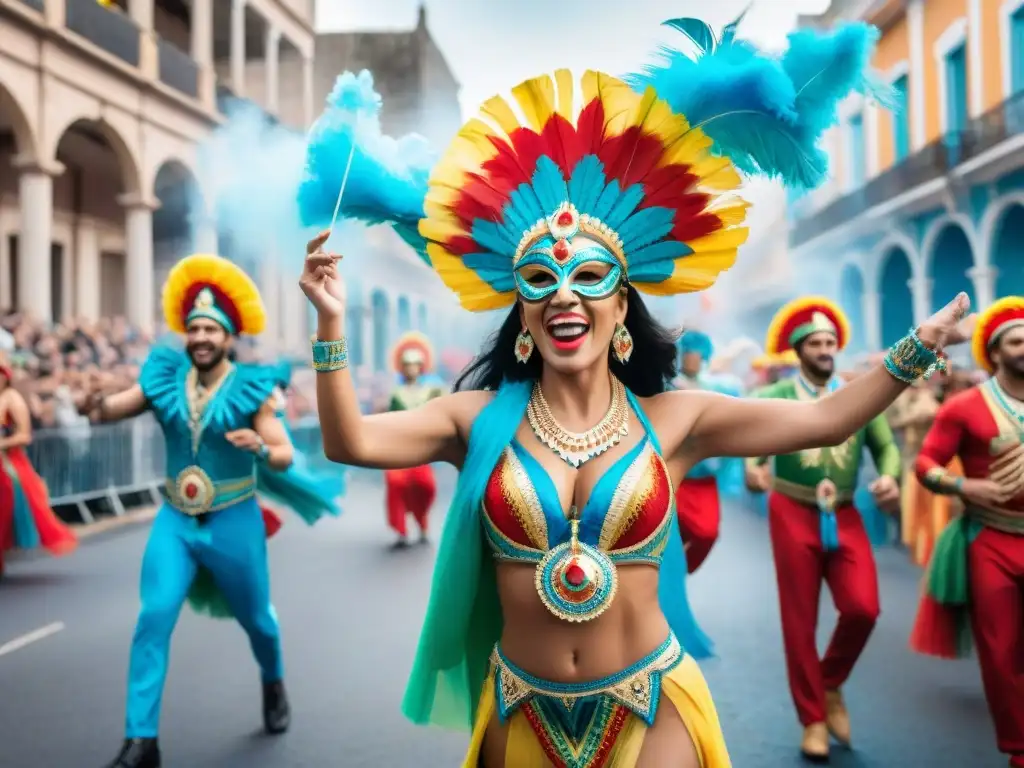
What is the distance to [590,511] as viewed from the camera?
2.62 meters

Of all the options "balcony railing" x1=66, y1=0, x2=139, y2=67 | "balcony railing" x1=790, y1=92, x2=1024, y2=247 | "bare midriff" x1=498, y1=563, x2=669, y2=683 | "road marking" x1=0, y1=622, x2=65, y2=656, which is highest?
"balcony railing" x1=66, y1=0, x2=139, y2=67

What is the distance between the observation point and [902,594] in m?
8.32

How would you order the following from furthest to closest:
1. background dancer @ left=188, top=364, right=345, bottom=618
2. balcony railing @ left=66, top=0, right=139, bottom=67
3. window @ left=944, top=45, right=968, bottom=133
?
1. window @ left=944, top=45, right=968, bottom=133
2. balcony railing @ left=66, top=0, right=139, bottom=67
3. background dancer @ left=188, top=364, right=345, bottom=618

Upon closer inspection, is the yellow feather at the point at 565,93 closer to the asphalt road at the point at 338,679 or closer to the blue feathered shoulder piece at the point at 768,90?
the blue feathered shoulder piece at the point at 768,90

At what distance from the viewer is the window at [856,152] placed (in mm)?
23219

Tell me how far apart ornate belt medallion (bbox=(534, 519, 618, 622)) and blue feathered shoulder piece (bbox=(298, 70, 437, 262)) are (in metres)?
1.06

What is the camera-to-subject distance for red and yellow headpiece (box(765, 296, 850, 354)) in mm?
5340

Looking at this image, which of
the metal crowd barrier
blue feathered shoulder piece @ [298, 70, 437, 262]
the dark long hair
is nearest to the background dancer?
blue feathered shoulder piece @ [298, 70, 437, 262]

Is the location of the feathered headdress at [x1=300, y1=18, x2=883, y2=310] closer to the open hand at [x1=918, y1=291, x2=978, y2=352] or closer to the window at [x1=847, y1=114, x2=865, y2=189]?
the open hand at [x1=918, y1=291, x2=978, y2=352]

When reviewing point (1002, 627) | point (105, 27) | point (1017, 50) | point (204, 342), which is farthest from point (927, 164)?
point (204, 342)

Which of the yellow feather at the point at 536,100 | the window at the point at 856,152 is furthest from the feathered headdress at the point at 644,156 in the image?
the window at the point at 856,152

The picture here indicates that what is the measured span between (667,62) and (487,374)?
102 centimetres

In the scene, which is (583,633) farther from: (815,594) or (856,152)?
(856,152)

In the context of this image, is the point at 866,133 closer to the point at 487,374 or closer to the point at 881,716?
the point at 881,716
